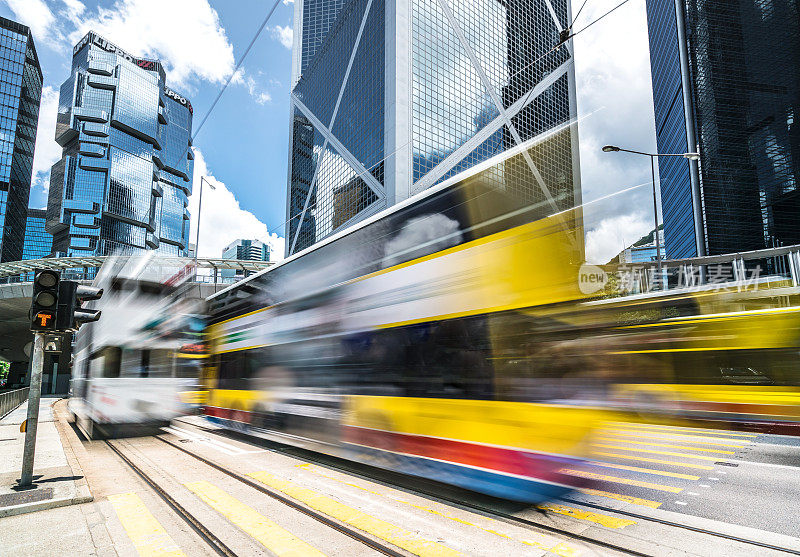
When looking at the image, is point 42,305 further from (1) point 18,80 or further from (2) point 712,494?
(1) point 18,80

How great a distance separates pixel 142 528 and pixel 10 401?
975 inches

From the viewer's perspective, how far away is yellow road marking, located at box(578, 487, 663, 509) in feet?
18.3

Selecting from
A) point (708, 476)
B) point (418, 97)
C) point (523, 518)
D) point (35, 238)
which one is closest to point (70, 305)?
point (523, 518)

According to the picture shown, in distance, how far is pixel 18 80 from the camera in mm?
104438

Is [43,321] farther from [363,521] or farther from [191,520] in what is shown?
[363,521]

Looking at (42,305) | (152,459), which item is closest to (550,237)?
(42,305)

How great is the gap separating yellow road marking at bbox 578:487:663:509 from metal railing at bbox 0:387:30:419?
73.5ft

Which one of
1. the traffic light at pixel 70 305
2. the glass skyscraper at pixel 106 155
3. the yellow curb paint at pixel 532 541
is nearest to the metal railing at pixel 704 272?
the yellow curb paint at pixel 532 541

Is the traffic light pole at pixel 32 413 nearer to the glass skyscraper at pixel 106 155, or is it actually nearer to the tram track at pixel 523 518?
the tram track at pixel 523 518

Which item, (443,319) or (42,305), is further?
(42,305)

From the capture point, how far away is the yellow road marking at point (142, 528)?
4352 mm

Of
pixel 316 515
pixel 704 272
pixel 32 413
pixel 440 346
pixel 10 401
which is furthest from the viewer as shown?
pixel 704 272

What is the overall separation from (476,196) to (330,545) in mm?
3833

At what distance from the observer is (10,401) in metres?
23.2
